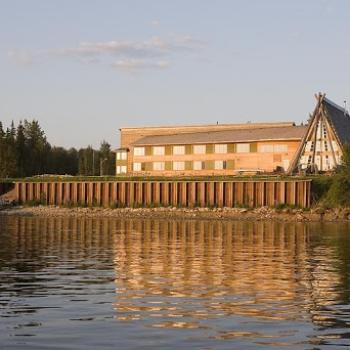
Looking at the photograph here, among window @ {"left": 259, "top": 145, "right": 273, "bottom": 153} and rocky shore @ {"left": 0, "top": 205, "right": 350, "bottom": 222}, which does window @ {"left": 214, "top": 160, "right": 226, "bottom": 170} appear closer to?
window @ {"left": 259, "top": 145, "right": 273, "bottom": 153}

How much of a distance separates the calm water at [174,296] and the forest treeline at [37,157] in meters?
80.7

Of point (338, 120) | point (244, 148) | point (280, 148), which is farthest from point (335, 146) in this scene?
point (244, 148)

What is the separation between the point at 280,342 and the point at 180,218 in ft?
187

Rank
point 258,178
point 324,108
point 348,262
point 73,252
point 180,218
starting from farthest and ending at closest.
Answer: point 324,108 → point 258,178 → point 180,218 → point 73,252 → point 348,262

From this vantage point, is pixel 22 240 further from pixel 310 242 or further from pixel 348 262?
pixel 348 262

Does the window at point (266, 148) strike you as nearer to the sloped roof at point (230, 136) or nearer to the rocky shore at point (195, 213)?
the sloped roof at point (230, 136)

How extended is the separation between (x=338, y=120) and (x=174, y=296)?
3012 inches

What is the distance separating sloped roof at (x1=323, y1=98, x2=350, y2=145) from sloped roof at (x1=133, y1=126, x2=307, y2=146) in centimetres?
441

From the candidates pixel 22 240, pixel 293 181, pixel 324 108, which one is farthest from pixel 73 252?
pixel 324 108

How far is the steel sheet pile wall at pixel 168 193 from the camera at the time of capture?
74.2 meters

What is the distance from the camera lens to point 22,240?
42969 mm

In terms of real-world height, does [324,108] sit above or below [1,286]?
above

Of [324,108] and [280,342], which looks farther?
[324,108]

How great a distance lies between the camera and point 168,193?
80062mm
